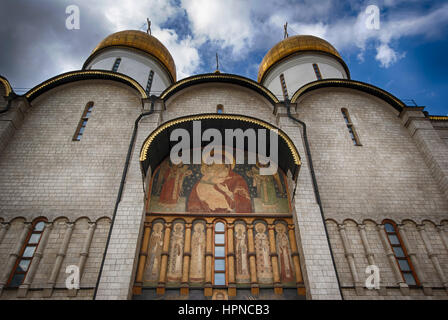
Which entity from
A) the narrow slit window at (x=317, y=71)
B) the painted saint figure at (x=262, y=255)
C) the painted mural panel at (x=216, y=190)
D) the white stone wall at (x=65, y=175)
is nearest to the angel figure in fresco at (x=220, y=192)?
the painted mural panel at (x=216, y=190)

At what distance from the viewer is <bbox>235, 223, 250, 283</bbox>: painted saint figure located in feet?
21.3

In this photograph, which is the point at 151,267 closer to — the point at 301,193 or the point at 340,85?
the point at 301,193

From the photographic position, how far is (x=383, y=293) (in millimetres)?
6070

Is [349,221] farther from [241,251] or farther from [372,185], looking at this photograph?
[241,251]

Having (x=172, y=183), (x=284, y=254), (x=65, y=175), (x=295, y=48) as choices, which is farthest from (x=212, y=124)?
(x=295, y=48)

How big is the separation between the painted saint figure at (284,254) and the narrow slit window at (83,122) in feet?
20.3

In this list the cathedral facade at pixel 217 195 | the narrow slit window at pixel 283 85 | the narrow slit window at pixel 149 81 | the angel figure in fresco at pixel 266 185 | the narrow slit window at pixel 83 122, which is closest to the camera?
the cathedral facade at pixel 217 195

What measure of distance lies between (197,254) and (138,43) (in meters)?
10.1

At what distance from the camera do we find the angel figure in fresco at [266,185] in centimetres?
776

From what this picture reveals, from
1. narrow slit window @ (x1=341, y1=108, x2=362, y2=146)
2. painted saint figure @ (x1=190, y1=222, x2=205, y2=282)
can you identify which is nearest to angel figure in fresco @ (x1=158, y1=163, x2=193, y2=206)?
painted saint figure @ (x1=190, y1=222, x2=205, y2=282)

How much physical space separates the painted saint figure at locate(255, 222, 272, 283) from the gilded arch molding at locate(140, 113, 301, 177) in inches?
64.1

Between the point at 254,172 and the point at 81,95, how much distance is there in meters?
6.30

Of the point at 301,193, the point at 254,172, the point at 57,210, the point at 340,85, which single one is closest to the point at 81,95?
the point at 57,210

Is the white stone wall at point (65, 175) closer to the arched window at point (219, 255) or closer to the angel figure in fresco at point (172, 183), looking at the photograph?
the angel figure in fresco at point (172, 183)
